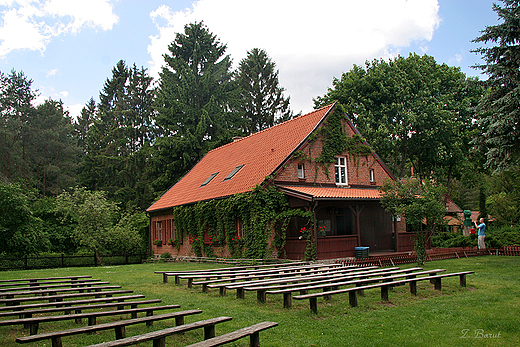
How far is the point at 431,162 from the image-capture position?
33281 mm

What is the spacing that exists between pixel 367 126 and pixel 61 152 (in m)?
33.5

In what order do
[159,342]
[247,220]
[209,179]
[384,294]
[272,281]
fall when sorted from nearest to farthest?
[159,342], [384,294], [272,281], [247,220], [209,179]

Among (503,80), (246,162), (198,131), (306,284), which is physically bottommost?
(306,284)

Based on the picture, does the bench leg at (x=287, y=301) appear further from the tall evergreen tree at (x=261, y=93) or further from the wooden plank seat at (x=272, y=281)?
the tall evergreen tree at (x=261, y=93)

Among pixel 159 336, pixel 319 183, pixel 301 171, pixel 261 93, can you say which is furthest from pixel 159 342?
pixel 261 93

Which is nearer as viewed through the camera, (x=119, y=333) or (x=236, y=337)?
(x=236, y=337)

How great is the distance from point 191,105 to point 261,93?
12.8 m

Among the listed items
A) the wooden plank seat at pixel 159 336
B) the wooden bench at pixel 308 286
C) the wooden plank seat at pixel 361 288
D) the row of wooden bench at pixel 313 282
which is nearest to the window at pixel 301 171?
the row of wooden bench at pixel 313 282

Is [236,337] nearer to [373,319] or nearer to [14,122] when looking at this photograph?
[373,319]

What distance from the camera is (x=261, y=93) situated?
5256 centimetres

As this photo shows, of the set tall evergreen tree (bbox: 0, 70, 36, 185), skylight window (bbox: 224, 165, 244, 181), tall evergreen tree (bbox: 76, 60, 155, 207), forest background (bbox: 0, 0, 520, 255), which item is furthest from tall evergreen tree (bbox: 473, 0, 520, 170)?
tall evergreen tree (bbox: 0, 70, 36, 185)

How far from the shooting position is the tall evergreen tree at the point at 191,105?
3988 centimetres

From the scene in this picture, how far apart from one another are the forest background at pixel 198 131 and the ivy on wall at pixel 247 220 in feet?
21.4

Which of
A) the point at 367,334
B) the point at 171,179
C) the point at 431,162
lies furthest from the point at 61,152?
the point at 367,334
